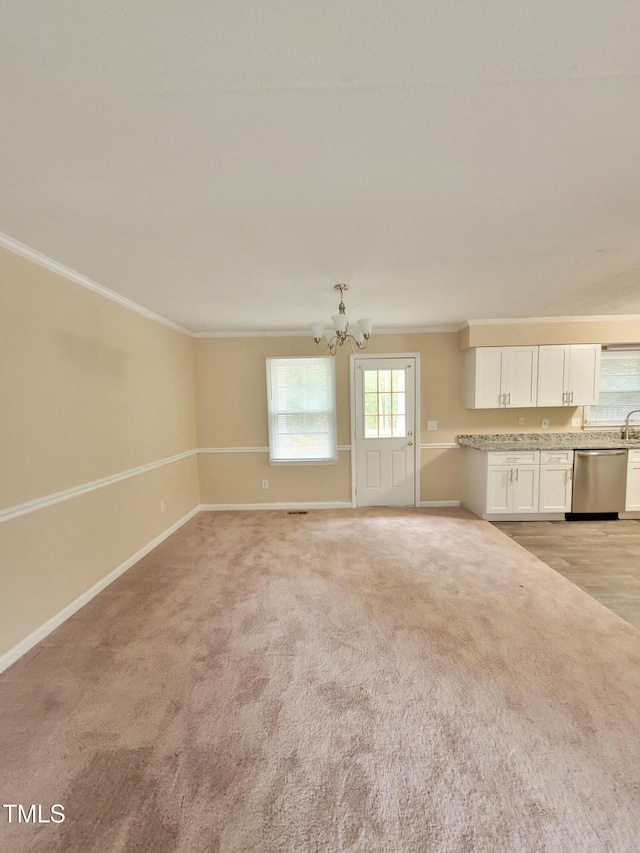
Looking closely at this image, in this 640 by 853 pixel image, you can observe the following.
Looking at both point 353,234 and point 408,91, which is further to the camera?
point 353,234

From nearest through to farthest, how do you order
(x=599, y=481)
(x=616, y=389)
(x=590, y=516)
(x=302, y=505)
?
(x=599, y=481) < (x=590, y=516) < (x=616, y=389) < (x=302, y=505)

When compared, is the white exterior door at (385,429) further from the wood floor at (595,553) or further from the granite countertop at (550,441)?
the wood floor at (595,553)

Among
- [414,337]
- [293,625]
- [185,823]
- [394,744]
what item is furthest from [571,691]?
[414,337]

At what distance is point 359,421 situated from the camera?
15.7ft

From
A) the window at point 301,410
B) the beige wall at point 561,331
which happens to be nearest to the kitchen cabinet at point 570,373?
the beige wall at point 561,331

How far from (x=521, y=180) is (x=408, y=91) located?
0.78 meters

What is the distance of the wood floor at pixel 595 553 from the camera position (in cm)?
265

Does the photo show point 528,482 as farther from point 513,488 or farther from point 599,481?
point 599,481

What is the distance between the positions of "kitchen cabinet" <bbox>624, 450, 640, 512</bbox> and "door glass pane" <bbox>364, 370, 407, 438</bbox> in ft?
8.71

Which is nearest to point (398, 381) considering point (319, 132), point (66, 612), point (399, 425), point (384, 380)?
point (384, 380)

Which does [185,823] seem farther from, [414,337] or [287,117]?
[414,337]

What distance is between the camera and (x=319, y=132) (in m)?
1.28

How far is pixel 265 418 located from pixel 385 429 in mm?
1681

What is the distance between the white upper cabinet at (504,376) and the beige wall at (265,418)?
32 cm
